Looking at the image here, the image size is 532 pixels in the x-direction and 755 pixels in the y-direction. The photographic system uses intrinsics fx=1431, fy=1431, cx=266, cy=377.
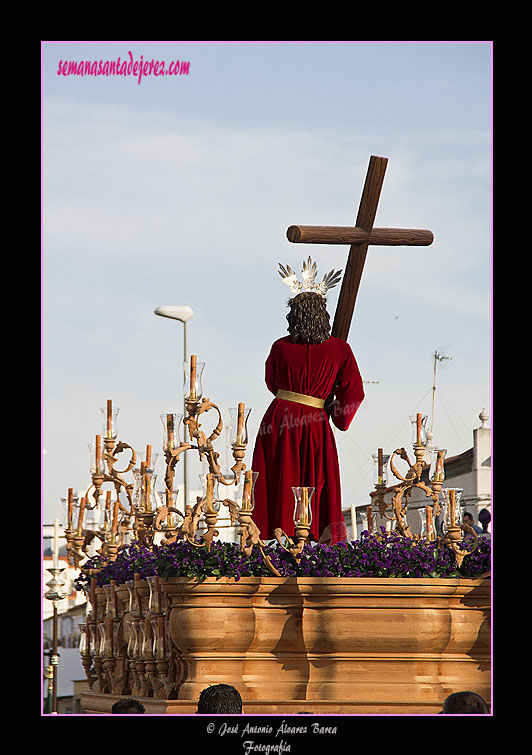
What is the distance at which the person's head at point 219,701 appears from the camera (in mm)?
8250

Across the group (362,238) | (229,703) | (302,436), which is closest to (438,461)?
(302,436)

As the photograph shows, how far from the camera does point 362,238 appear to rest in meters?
11.3

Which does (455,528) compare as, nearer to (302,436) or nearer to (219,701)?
(302,436)

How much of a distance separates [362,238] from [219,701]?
4358 mm

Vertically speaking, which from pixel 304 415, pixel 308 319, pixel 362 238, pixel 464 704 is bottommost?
pixel 464 704

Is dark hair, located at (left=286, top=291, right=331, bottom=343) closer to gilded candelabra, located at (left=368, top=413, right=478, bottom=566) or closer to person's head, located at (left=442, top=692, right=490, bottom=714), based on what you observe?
gilded candelabra, located at (left=368, top=413, right=478, bottom=566)

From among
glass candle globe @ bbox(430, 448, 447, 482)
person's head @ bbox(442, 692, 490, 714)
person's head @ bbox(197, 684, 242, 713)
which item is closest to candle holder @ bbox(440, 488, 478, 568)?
glass candle globe @ bbox(430, 448, 447, 482)

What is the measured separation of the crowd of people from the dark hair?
308cm

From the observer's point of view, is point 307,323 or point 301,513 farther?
point 307,323

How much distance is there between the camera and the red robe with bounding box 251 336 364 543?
11.0 m
